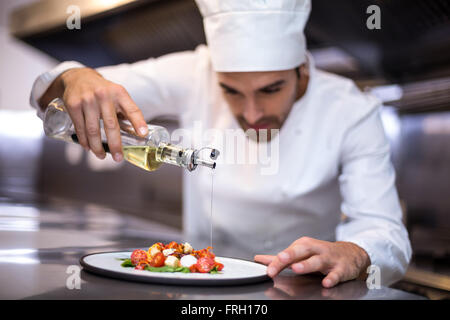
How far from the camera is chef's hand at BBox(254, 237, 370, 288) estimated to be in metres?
0.86

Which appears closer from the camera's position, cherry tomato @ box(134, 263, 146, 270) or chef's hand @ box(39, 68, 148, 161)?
cherry tomato @ box(134, 263, 146, 270)

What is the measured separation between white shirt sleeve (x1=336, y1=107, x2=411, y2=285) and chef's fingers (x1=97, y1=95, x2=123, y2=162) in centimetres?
63

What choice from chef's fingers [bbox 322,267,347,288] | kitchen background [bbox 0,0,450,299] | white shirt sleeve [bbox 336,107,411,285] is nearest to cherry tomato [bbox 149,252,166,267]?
chef's fingers [bbox 322,267,347,288]

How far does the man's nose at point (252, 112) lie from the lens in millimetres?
1305

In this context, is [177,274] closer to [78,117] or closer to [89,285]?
[89,285]

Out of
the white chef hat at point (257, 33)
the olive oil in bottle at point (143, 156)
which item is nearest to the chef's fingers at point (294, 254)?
the olive oil in bottle at point (143, 156)

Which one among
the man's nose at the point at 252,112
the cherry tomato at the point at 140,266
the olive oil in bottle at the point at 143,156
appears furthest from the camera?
the man's nose at the point at 252,112

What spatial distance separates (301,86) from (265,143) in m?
0.24

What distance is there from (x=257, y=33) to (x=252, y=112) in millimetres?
246

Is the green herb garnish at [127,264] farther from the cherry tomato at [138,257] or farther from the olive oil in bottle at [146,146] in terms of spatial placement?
the olive oil in bottle at [146,146]

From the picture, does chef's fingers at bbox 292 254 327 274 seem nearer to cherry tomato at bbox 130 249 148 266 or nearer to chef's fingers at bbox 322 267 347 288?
chef's fingers at bbox 322 267 347 288

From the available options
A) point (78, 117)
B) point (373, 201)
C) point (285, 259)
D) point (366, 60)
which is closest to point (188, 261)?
point (285, 259)
